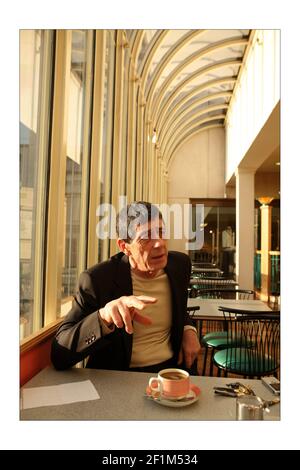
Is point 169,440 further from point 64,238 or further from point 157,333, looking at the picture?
point 64,238

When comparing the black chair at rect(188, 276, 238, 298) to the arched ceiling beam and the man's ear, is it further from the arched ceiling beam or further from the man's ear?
the man's ear

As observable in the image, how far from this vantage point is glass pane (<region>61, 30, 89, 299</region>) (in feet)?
5.94

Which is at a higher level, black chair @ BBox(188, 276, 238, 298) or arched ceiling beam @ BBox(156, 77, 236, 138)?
arched ceiling beam @ BBox(156, 77, 236, 138)

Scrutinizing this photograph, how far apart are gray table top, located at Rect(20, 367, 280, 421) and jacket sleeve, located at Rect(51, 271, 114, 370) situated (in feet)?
0.26

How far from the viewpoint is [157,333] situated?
4.65 ft

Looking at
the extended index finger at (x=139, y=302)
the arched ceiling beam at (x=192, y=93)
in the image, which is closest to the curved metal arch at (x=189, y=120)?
the arched ceiling beam at (x=192, y=93)

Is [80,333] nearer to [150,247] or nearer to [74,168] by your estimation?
[150,247]

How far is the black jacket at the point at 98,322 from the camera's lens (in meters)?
1.20

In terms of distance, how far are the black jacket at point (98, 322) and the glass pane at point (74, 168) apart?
1.23 feet

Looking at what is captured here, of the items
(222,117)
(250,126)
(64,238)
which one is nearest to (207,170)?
(222,117)

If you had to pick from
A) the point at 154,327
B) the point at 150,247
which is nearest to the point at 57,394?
the point at 154,327

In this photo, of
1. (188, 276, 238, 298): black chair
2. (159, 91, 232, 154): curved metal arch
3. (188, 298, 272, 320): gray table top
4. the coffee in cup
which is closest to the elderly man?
the coffee in cup

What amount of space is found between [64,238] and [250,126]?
3.81 meters

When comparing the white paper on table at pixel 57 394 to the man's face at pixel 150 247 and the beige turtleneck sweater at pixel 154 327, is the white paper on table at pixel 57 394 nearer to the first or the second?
the beige turtleneck sweater at pixel 154 327
